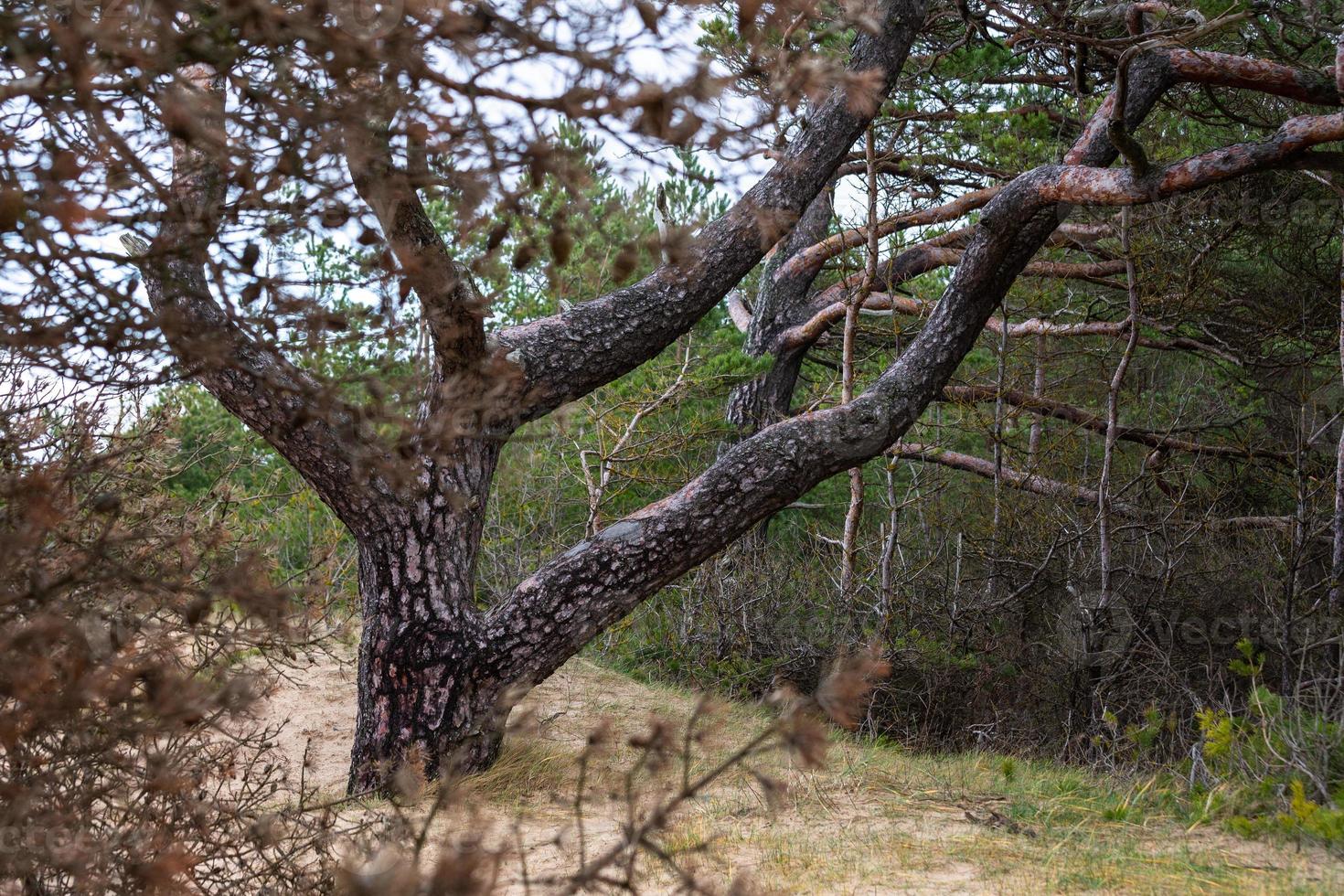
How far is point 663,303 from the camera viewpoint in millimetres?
5938

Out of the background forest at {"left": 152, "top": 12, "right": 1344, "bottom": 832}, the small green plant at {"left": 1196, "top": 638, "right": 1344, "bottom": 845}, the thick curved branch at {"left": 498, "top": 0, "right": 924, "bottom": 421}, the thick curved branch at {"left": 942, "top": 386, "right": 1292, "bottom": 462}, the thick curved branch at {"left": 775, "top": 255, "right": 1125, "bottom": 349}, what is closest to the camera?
the small green plant at {"left": 1196, "top": 638, "right": 1344, "bottom": 845}

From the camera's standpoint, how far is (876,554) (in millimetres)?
8812

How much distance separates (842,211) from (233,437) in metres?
7.01

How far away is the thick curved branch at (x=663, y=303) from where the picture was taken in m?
5.62

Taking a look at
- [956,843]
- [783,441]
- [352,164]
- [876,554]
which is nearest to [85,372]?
[352,164]

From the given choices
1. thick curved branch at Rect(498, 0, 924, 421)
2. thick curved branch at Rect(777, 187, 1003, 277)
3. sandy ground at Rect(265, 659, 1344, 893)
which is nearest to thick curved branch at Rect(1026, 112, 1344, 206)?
thick curved branch at Rect(498, 0, 924, 421)

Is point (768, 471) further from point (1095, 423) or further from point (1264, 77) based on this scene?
point (1095, 423)

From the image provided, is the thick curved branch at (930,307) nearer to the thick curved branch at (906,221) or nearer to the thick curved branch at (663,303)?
the thick curved branch at (906,221)

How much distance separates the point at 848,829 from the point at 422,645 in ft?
7.15

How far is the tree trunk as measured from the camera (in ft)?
17.5

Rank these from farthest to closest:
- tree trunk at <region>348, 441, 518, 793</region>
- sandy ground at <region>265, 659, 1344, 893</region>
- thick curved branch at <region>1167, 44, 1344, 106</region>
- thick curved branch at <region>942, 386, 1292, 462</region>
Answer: thick curved branch at <region>942, 386, 1292, 462</region>, thick curved branch at <region>1167, 44, 1344, 106</region>, tree trunk at <region>348, 441, 518, 793</region>, sandy ground at <region>265, 659, 1344, 893</region>

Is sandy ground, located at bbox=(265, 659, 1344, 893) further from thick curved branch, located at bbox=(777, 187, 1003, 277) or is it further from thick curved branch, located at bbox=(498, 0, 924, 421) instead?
thick curved branch, located at bbox=(777, 187, 1003, 277)

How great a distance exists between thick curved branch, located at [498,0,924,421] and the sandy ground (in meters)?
1.81

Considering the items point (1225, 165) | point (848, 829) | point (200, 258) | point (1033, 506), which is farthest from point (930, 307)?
point (200, 258)
